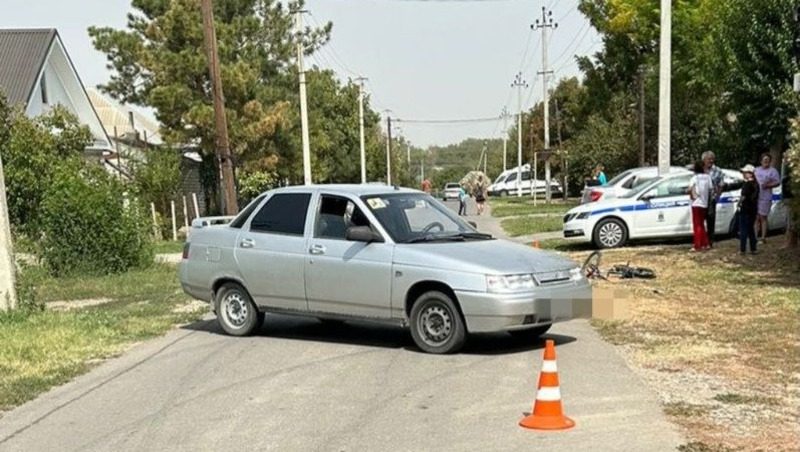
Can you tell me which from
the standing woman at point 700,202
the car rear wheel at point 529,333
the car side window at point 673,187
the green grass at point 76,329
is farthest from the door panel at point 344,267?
the car side window at point 673,187

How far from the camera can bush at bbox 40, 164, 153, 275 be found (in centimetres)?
1994

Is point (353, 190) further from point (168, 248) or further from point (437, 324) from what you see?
point (168, 248)

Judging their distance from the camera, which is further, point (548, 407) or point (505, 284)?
point (505, 284)

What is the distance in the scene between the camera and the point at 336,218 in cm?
1094

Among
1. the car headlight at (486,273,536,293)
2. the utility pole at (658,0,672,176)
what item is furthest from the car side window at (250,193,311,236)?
the utility pole at (658,0,672,176)

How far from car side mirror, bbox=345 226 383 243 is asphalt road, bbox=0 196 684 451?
46.4 inches

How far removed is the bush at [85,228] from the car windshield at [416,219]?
10.9 m

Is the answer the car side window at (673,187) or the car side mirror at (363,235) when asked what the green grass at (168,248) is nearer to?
the car side window at (673,187)

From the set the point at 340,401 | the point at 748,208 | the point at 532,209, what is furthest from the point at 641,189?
the point at 532,209

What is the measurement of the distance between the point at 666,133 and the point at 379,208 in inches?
565

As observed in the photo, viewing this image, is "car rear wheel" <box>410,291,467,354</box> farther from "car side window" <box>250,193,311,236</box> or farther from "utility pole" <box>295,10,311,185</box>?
"utility pole" <box>295,10,311,185</box>

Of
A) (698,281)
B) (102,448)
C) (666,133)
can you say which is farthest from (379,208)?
(666,133)

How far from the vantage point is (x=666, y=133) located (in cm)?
2330

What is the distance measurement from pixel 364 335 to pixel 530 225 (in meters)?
20.6
